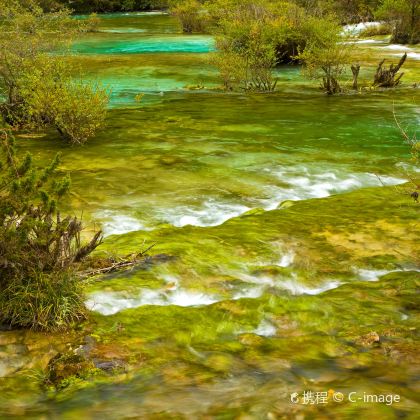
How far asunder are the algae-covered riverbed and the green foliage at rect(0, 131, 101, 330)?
0.25 metres

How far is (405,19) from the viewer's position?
119ft

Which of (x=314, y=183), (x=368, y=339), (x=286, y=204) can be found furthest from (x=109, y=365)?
(x=314, y=183)

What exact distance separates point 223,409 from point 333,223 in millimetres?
5182

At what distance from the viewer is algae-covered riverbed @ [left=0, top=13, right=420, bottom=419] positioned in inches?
207

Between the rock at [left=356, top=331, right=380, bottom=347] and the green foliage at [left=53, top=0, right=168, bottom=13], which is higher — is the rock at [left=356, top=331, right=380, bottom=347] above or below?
below

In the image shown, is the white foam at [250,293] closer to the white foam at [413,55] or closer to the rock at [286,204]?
the rock at [286,204]

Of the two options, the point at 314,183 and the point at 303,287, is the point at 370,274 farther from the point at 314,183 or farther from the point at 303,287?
the point at 314,183

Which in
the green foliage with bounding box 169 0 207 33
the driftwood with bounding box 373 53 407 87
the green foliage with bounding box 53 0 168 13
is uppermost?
the green foliage with bounding box 53 0 168 13

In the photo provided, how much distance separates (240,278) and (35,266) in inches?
113

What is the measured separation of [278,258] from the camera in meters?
8.31

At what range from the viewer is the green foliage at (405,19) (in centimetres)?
3559

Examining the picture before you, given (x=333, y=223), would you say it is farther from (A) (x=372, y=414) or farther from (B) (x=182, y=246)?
(A) (x=372, y=414)

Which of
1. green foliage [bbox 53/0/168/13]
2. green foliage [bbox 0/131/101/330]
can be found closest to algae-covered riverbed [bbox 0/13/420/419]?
green foliage [bbox 0/131/101/330]

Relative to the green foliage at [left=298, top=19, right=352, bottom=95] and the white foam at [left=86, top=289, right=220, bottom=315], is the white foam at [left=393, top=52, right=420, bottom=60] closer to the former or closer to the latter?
the green foliage at [left=298, top=19, right=352, bottom=95]
